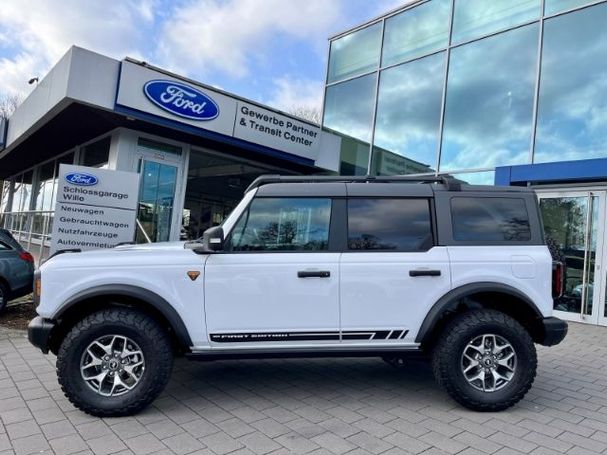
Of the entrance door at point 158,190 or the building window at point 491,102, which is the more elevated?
the building window at point 491,102

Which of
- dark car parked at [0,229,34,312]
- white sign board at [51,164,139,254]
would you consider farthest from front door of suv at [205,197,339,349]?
dark car parked at [0,229,34,312]

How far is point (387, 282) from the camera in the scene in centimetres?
396

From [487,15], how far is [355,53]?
14.0ft

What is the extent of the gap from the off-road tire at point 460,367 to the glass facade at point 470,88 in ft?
23.6

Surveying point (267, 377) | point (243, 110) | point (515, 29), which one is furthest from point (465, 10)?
point (267, 377)

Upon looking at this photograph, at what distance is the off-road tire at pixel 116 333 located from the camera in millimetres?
3648

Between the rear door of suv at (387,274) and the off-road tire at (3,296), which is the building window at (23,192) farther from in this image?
the rear door of suv at (387,274)

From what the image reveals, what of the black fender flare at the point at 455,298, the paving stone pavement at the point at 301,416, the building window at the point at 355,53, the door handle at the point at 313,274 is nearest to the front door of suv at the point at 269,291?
the door handle at the point at 313,274

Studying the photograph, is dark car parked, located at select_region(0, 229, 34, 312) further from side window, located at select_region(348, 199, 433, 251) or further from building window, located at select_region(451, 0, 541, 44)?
building window, located at select_region(451, 0, 541, 44)

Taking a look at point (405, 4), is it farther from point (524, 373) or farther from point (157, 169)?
point (524, 373)

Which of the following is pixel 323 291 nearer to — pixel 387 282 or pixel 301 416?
pixel 387 282

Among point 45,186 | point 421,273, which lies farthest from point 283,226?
point 45,186

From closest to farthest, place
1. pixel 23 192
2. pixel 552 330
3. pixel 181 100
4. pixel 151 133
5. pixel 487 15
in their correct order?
1. pixel 552 330
2. pixel 181 100
3. pixel 151 133
4. pixel 487 15
5. pixel 23 192

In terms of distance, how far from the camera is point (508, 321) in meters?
4.04
